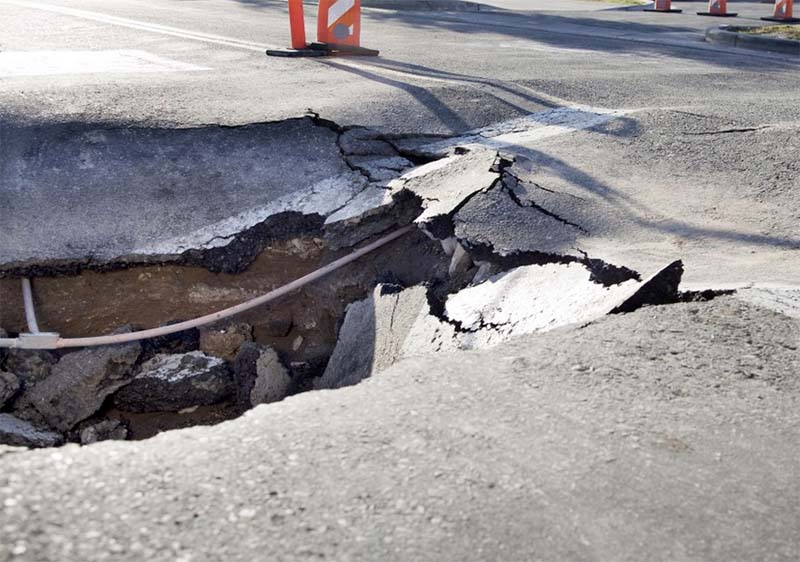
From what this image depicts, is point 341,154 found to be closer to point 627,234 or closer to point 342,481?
point 627,234

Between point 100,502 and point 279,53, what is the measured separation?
6.67m

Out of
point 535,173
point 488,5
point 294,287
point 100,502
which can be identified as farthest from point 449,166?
point 488,5

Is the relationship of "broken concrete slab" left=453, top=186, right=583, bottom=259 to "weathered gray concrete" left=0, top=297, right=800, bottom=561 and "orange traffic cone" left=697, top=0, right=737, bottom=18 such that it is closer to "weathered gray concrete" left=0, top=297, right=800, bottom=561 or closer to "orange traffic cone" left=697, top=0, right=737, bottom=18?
"weathered gray concrete" left=0, top=297, right=800, bottom=561

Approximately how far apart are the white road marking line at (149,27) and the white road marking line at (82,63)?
1192 mm

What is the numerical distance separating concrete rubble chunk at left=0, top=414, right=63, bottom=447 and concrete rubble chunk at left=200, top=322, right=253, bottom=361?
2.93 ft

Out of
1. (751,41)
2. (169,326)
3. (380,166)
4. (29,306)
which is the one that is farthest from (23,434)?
(751,41)

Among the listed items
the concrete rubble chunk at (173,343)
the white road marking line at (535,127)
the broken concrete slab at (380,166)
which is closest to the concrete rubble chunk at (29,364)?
the concrete rubble chunk at (173,343)

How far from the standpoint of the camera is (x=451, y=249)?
4.56 m

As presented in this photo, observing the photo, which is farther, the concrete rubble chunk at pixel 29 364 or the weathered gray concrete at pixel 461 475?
the concrete rubble chunk at pixel 29 364

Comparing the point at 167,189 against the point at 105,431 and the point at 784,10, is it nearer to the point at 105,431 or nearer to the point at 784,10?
the point at 105,431

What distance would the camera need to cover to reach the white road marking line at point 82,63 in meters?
6.71

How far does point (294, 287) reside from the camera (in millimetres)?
4930

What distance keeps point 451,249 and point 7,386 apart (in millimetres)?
2353

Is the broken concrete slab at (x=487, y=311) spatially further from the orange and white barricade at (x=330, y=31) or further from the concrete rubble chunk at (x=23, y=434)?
the orange and white barricade at (x=330, y=31)
